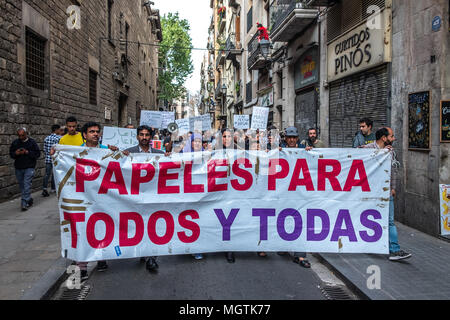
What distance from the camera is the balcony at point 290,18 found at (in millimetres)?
12236

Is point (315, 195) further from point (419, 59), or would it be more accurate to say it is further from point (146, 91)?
point (146, 91)

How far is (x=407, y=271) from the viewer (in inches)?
182

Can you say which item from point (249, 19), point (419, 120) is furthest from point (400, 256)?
point (249, 19)

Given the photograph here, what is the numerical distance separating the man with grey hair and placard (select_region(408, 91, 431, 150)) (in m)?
Result: 7.58

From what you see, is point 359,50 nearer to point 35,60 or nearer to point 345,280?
point 345,280

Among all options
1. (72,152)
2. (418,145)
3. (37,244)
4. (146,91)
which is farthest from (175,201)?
(146,91)

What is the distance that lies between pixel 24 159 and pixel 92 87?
817 cm

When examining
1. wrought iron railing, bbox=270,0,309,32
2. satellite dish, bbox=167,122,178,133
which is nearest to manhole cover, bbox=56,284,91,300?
satellite dish, bbox=167,122,178,133

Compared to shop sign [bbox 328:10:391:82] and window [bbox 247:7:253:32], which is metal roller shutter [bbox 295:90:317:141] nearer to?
shop sign [bbox 328:10:391:82]

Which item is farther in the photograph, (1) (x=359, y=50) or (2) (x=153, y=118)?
(2) (x=153, y=118)

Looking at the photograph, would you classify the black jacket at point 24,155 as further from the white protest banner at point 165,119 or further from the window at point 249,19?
the window at point 249,19

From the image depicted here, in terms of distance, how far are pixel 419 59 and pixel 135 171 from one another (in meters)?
5.34

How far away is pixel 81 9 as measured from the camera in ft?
45.2
